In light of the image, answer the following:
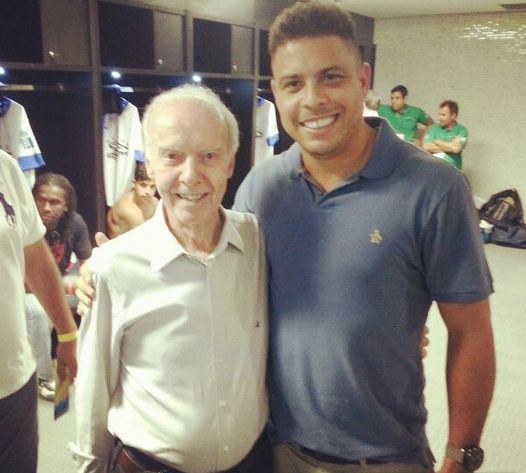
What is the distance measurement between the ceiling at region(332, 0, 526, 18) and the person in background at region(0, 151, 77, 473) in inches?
189

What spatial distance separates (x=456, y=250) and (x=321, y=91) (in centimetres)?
49

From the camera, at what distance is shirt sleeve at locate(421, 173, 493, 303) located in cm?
117

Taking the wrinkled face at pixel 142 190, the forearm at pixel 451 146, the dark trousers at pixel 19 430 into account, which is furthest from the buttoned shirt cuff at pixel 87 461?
the forearm at pixel 451 146

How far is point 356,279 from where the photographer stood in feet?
3.96

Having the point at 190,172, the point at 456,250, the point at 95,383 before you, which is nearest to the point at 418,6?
the point at 456,250

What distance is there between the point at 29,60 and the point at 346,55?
2.27 m

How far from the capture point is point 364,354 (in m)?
1.22

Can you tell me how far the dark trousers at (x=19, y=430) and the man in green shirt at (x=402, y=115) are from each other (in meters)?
6.05

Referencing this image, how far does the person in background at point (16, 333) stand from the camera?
139cm

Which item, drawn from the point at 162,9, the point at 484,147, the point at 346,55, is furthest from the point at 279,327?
the point at 484,147

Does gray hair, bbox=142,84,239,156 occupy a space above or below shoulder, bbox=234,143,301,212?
above

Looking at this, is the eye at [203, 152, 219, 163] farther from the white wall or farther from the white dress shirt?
the white wall

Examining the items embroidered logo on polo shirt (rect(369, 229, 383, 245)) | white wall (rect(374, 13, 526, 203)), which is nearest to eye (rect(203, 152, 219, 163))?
embroidered logo on polo shirt (rect(369, 229, 383, 245))

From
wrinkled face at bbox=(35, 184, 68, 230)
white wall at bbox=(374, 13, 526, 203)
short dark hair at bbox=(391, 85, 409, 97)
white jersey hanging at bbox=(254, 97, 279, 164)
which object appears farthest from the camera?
short dark hair at bbox=(391, 85, 409, 97)
